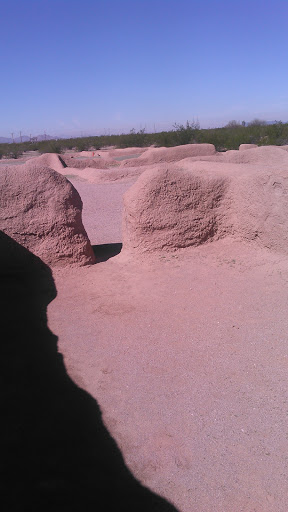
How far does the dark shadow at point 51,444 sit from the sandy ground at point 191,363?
16 centimetres

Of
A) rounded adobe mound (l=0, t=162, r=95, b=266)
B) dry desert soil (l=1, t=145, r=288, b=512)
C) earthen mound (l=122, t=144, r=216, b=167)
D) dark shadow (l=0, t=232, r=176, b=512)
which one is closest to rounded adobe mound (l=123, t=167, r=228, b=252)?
dry desert soil (l=1, t=145, r=288, b=512)

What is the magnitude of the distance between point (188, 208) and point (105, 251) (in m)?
2.21

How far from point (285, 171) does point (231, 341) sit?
3300 millimetres

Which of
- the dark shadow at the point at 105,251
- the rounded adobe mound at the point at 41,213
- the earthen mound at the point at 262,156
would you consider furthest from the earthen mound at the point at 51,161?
the rounded adobe mound at the point at 41,213

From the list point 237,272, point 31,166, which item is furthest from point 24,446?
point 31,166

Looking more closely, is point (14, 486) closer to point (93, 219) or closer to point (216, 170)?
point (216, 170)

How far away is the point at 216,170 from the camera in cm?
807

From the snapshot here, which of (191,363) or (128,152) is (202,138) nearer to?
(128,152)

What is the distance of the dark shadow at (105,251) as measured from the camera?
8.56 meters

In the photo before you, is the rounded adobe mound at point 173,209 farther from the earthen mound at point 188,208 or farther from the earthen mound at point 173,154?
the earthen mound at point 173,154

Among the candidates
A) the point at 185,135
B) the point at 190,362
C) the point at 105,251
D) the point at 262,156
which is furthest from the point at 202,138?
the point at 190,362

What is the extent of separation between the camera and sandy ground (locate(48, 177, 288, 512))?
3.26 meters

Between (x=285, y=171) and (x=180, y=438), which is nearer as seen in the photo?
(x=180, y=438)

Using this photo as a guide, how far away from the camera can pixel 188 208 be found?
308 inches
